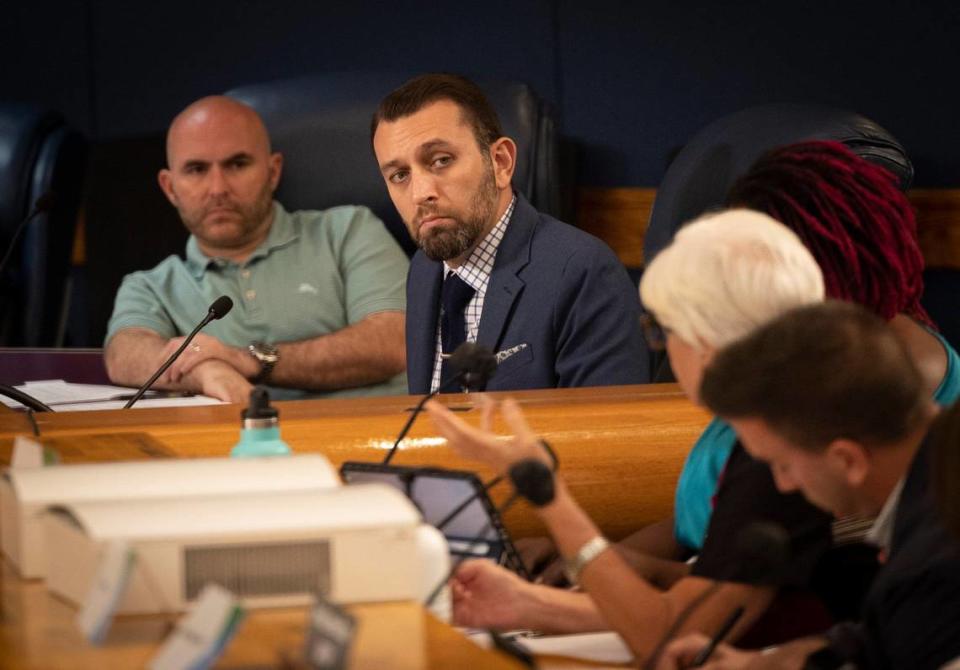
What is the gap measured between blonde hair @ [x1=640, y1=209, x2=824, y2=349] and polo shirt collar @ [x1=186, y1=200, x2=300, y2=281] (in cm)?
228

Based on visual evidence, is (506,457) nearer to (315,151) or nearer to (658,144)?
(315,151)

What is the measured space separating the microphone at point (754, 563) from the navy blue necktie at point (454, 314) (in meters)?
1.32

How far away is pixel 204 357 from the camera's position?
10.3 feet

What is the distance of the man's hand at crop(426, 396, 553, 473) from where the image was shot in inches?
55.0

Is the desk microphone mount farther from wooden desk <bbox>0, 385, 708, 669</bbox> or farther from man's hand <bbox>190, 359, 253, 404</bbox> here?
man's hand <bbox>190, 359, 253, 404</bbox>


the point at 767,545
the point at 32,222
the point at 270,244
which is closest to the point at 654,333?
the point at 767,545

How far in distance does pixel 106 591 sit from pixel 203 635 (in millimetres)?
133

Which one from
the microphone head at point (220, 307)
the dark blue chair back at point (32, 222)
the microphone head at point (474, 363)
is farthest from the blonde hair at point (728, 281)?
the dark blue chair back at point (32, 222)

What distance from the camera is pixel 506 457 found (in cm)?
141

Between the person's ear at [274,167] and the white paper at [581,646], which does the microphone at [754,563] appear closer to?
the white paper at [581,646]

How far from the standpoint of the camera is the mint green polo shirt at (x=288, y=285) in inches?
141

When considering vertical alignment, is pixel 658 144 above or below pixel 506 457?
below

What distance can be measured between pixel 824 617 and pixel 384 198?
2.30 metres

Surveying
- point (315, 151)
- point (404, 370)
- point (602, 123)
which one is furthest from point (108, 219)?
point (602, 123)
